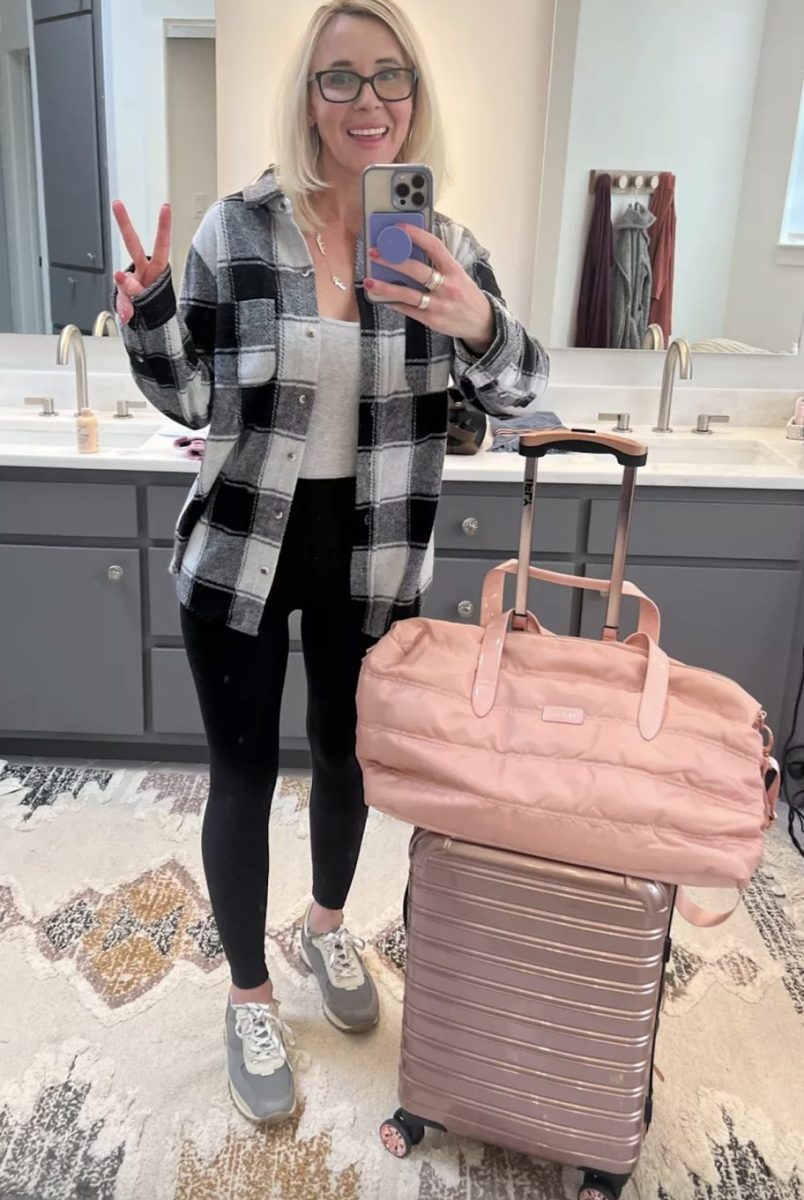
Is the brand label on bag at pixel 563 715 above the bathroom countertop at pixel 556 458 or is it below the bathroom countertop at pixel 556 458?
below

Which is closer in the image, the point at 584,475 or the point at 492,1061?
the point at 492,1061

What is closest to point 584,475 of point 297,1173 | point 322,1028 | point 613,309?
point 613,309

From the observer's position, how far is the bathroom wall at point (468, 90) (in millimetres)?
2127

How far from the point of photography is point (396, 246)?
40.4 inches

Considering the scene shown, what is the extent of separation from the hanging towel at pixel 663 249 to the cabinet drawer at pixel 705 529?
57cm

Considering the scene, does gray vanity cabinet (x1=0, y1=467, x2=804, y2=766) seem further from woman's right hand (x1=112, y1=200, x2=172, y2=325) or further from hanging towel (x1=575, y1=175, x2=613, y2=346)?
woman's right hand (x1=112, y1=200, x2=172, y2=325)

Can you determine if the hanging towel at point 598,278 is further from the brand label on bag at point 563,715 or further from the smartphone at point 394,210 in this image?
the brand label on bag at point 563,715

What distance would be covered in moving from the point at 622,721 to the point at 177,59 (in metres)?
1.86

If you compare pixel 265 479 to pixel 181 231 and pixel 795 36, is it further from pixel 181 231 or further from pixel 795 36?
pixel 795 36

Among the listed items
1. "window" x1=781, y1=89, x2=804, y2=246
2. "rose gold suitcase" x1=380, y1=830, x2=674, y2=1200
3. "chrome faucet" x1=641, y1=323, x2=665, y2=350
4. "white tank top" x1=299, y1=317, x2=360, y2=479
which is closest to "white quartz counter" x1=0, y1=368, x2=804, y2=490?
"chrome faucet" x1=641, y1=323, x2=665, y2=350

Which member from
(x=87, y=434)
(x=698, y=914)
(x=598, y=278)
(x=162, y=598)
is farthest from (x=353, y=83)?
(x=598, y=278)

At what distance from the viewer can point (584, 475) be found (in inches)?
79.2

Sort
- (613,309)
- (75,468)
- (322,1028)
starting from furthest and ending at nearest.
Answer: (613,309) < (75,468) < (322,1028)

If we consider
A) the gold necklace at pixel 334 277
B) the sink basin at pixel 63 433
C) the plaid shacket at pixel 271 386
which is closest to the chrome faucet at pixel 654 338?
the sink basin at pixel 63 433
